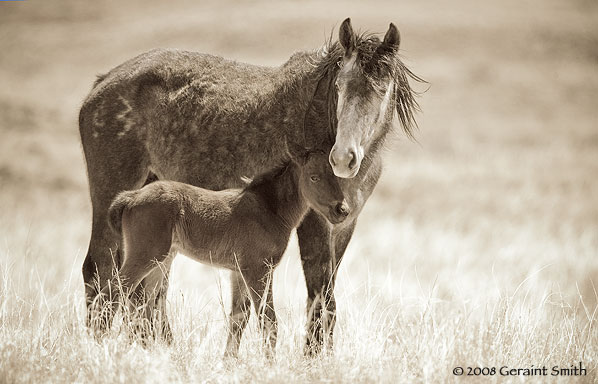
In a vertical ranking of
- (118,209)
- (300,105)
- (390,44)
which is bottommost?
(118,209)

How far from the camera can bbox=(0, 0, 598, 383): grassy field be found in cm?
562

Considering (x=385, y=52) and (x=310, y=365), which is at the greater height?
(x=385, y=52)

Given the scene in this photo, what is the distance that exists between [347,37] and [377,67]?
0.35m

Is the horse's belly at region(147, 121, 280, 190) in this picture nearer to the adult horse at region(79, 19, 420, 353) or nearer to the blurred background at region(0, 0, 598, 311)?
the adult horse at region(79, 19, 420, 353)

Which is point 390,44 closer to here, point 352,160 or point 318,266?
point 352,160

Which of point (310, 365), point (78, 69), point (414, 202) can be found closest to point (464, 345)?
point (310, 365)

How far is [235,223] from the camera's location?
5.62m

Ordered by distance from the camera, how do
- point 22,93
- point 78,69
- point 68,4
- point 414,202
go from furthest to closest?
point 68,4 < point 78,69 < point 22,93 < point 414,202

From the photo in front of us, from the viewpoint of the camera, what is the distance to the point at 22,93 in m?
36.7

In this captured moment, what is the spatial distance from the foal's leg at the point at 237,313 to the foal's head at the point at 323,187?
0.80m

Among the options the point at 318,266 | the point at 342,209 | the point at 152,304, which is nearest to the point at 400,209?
the point at 318,266

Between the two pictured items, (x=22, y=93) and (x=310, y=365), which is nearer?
(x=310, y=365)

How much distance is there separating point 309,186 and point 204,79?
1.67 m

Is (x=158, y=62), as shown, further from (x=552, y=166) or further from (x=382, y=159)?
(x=552, y=166)
